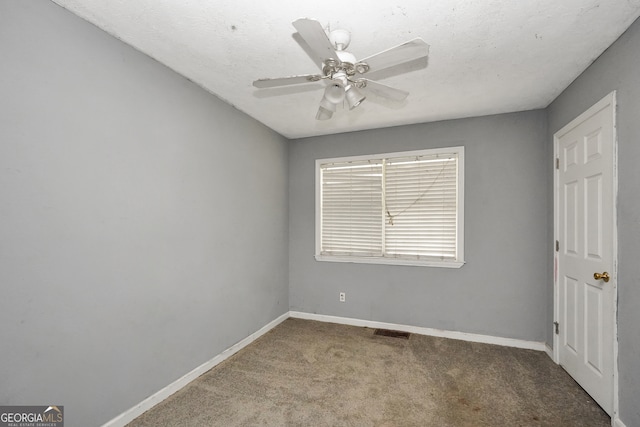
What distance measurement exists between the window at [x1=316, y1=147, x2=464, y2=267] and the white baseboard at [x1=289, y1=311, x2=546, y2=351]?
78cm

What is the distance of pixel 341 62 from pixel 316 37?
0.78 feet

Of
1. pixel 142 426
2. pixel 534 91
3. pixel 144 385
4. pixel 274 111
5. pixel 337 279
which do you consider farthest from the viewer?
pixel 337 279

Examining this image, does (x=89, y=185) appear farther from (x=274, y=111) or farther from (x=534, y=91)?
(x=534, y=91)

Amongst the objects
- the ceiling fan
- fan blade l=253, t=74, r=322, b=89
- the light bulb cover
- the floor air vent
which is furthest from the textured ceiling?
the floor air vent

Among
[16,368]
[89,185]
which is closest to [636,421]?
[16,368]

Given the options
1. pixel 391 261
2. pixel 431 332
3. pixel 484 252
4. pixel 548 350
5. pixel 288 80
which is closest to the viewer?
pixel 288 80

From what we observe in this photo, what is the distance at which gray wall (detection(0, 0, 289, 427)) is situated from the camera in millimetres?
1449

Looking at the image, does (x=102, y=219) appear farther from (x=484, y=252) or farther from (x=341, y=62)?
(x=484, y=252)

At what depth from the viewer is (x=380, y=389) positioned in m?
2.36

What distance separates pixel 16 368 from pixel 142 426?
869 millimetres

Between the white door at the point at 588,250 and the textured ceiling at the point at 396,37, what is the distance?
50 centimetres

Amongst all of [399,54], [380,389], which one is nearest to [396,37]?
[399,54]

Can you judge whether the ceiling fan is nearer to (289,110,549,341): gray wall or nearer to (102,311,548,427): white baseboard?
(289,110,549,341): gray wall

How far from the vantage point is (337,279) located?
152 inches
